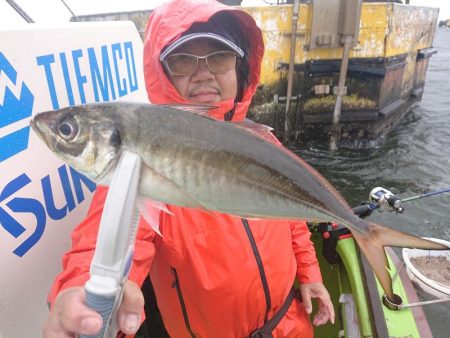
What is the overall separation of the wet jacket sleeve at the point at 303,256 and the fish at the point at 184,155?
140 cm

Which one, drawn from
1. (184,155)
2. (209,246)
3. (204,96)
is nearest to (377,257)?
(184,155)

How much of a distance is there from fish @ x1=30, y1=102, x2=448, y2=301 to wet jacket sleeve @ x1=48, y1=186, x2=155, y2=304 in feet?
2.07

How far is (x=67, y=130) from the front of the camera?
1314 mm

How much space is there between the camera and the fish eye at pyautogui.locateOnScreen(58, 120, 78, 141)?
131 cm

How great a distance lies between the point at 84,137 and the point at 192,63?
1.32m

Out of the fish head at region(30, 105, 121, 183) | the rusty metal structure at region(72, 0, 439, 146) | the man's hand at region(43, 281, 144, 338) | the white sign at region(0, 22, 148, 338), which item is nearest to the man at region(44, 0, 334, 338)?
the white sign at region(0, 22, 148, 338)

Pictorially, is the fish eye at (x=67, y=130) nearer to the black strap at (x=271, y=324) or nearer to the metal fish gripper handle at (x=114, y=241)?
the metal fish gripper handle at (x=114, y=241)

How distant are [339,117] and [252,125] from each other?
439 inches

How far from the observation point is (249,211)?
55.4 inches

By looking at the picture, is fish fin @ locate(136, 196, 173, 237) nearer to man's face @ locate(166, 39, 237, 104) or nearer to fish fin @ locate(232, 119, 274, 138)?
fish fin @ locate(232, 119, 274, 138)

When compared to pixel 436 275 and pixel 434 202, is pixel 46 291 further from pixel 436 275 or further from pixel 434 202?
pixel 434 202

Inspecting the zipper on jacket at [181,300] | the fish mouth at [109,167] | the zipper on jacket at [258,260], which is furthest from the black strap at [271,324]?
the fish mouth at [109,167]

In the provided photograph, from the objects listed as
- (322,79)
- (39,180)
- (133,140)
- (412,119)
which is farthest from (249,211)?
(412,119)

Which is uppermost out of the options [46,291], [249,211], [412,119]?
[249,211]
